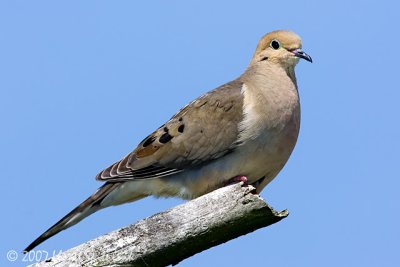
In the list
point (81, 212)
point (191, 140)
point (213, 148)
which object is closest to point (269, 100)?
point (213, 148)

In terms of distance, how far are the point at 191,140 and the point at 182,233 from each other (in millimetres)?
2939

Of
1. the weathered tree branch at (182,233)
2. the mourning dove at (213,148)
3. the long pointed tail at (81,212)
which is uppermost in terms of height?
the mourning dove at (213,148)

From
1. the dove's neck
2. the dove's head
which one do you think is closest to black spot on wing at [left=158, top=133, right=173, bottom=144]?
the dove's neck

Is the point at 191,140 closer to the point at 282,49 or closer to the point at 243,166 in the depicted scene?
the point at 243,166

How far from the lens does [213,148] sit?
231 inches

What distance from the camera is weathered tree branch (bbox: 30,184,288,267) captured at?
3072mm

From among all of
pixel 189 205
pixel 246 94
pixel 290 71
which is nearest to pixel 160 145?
pixel 246 94

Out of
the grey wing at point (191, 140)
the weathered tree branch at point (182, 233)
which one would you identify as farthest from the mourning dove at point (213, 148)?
the weathered tree branch at point (182, 233)

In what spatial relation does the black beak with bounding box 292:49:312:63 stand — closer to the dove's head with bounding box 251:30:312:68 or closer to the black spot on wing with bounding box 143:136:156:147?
the dove's head with bounding box 251:30:312:68

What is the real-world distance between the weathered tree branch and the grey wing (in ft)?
8.74

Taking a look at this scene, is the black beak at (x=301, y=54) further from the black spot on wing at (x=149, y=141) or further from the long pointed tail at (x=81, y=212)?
the long pointed tail at (x=81, y=212)

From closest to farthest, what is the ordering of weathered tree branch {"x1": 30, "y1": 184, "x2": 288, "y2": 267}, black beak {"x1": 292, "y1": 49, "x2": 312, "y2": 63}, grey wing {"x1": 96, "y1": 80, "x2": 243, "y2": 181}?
weathered tree branch {"x1": 30, "y1": 184, "x2": 288, "y2": 267} → grey wing {"x1": 96, "y1": 80, "x2": 243, "y2": 181} → black beak {"x1": 292, "y1": 49, "x2": 312, "y2": 63}

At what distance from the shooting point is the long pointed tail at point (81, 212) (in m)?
5.23

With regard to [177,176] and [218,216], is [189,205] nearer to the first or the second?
[218,216]
